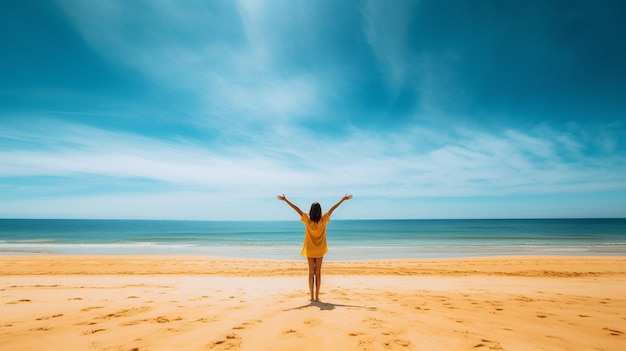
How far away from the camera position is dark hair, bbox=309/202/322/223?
628cm

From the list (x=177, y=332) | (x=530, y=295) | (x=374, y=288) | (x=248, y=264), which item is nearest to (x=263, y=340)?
(x=177, y=332)

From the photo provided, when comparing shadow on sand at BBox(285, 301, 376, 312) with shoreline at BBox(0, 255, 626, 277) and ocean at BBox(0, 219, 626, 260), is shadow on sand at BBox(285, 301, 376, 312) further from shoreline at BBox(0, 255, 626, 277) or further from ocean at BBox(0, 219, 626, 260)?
ocean at BBox(0, 219, 626, 260)

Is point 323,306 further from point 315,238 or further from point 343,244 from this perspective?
point 343,244

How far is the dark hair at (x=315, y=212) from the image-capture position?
6.28m

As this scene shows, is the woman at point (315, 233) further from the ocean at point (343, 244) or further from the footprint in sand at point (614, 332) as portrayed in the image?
the ocean at point (343, 244)

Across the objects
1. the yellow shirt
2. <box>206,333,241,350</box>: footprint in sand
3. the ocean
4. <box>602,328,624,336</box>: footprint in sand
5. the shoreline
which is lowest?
the ocean

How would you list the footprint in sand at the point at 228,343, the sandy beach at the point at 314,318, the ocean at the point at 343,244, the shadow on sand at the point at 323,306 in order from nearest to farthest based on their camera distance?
the footprint in sand at the point at 228,343 < the sandy beach at the point at 314,318 < the shadow on sand at the point at 323,306 < the ocean at the point at 343,244

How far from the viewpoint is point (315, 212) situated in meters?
6.30

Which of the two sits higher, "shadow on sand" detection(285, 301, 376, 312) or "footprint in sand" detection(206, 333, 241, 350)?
"footprint in sand" detection(206, 333, 241, 350)

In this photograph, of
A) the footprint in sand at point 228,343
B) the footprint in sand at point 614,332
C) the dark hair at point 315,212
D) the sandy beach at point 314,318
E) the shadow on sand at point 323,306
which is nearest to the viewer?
the footprint in sand at point 228,343

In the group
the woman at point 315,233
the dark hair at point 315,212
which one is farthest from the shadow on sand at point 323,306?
the dark hair at point 315,212

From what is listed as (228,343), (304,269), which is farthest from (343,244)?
(228,343)

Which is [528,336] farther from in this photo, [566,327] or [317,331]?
[317,331]

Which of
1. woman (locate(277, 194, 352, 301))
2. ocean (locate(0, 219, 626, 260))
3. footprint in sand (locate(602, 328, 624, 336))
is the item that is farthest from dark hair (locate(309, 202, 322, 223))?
ocean (locate(0, 219, 626, 260))
